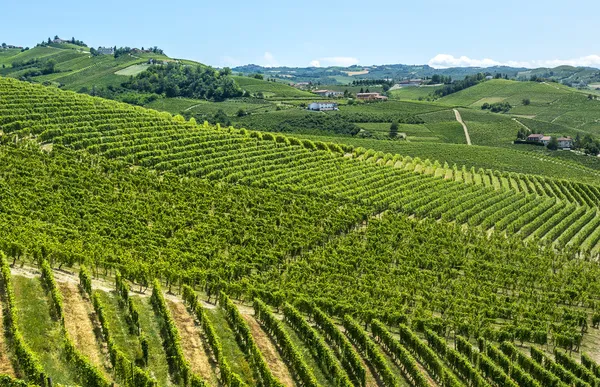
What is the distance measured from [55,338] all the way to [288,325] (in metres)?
17.0

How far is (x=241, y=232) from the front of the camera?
60781 millimetres

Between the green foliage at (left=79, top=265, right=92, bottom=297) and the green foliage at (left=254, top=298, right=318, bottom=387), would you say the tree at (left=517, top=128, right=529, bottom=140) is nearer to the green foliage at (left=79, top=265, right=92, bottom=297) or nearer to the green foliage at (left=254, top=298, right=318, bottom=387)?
the green foliage at (left=254, top=298, right=318, bottom=387)

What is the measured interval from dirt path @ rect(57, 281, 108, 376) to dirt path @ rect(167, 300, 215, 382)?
5.21 m

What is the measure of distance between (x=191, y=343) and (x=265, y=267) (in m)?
20.0

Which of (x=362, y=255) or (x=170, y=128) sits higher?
(x=170, y=128)

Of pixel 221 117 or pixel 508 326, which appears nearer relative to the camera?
pixel 508 326

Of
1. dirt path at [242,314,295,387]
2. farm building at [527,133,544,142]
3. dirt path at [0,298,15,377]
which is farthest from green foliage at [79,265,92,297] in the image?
farm building at [527,133,544,142]

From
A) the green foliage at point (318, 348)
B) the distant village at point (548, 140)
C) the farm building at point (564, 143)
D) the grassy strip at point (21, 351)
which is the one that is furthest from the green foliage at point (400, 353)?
the farm building at point (564, 143)

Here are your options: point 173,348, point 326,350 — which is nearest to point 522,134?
point 326,350

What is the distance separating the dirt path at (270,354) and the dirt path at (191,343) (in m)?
4.19

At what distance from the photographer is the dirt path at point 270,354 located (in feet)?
110

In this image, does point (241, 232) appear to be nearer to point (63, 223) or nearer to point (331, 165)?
point (63, 223)

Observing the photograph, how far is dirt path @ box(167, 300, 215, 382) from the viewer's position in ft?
104

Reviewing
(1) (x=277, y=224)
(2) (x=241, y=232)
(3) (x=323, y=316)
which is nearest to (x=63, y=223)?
(2) (x=241, y=232)
